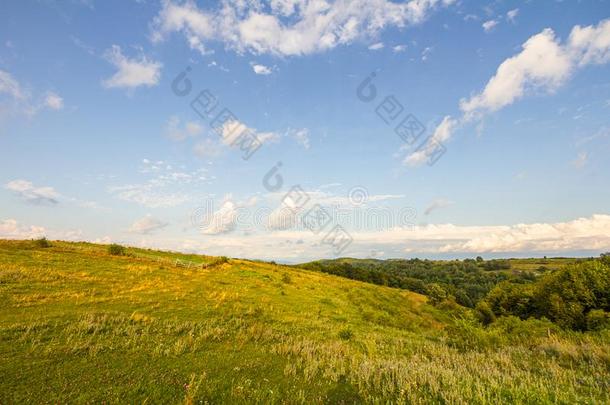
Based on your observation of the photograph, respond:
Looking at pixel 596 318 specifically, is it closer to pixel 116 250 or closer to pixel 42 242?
pixel 116 250

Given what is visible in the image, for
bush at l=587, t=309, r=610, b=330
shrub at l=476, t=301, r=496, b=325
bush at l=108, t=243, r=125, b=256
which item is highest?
bush at l=108, t=243, r=125, b=256

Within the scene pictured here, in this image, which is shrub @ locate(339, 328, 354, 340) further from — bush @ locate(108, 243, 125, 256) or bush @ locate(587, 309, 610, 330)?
Answer: bush @ locate(108, 243, 125, 256)

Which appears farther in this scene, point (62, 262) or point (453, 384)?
point (62, 262)

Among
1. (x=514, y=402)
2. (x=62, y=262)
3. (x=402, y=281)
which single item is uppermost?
(x=62, y=262)

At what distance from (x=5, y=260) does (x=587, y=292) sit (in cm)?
5716

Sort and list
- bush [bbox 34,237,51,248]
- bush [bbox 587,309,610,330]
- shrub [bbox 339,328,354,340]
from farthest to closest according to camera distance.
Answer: bush [bbox 34,237,51,248], bush [bbox 587,309,610,330], shrub [bbox 339,328,354,340]

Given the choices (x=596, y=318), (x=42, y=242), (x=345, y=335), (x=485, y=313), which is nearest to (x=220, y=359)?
(x=345, y=335)

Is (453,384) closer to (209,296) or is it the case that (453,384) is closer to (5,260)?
(209,296)

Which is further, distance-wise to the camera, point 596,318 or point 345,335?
point 596,318

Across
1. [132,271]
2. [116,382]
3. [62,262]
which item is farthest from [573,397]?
[62,262]

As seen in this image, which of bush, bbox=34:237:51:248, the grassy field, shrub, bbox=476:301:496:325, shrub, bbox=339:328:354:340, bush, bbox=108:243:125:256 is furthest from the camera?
shrub, bbox=476:301:496:325

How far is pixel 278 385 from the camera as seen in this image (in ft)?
26.7

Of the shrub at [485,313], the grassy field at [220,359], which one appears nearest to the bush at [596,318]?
the grassy field at [220,359]

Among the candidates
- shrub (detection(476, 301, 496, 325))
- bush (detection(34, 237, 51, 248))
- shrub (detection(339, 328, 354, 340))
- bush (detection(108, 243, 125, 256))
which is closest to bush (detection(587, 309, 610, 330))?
shrub (detection(476, 301, 496, 325))
